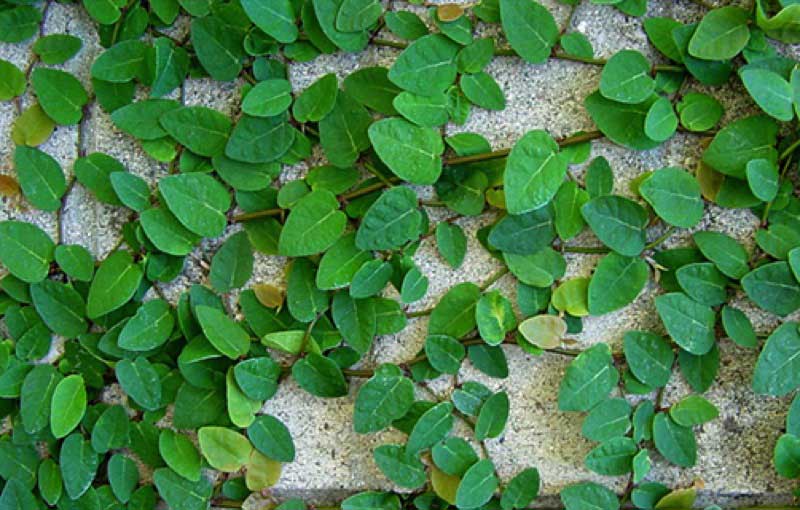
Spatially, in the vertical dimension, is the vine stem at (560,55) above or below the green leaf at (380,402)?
above

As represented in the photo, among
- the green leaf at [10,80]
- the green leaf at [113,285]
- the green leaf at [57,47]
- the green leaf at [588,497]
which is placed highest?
the green leaf at [57,47]

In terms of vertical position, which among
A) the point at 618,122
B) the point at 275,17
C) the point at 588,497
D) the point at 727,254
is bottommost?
the point at 588,497

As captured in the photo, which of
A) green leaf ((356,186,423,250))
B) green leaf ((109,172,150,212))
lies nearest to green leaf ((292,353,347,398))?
green leaf ((356,186,423,250))

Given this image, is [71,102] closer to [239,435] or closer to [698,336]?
[239,435]

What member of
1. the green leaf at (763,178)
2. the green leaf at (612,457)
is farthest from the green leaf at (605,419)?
the green leaf at (763,178)

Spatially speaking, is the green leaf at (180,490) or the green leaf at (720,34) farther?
the green leaf at (180,490)

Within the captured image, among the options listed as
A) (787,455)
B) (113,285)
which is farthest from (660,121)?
(113,285)

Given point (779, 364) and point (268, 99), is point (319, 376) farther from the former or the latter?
point (779, 364)

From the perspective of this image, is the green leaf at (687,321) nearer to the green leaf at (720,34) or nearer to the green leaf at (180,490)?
the green leaf at (720,34)
